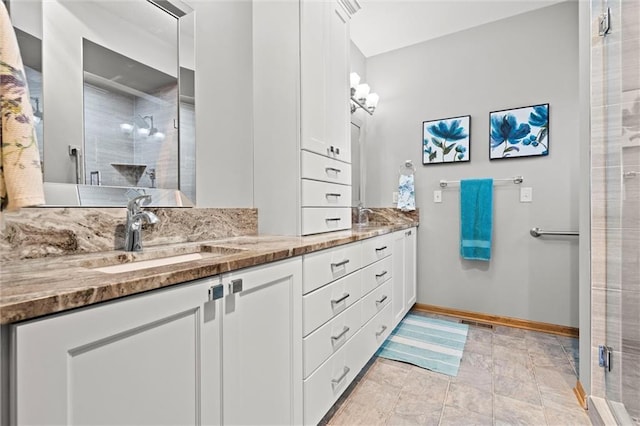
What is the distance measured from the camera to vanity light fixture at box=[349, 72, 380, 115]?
280 centimetres

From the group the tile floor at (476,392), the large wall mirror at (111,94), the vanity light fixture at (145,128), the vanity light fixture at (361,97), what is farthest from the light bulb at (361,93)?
the tile floor at (476,392)

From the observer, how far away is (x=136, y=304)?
2.16 feet

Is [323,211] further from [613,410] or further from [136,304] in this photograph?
[613,410]

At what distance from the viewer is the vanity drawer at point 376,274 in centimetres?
180

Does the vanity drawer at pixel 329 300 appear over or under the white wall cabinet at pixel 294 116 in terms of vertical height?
under

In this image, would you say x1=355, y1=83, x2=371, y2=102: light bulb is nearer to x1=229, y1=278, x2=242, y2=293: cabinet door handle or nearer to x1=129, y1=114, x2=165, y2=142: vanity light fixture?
x1=129, y1=114, x2=165, y2=142: vanity light fixture

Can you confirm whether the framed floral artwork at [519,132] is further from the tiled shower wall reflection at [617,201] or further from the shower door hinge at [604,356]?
the shower door hinge at [604,356]

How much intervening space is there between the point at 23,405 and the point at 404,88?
10.7ft

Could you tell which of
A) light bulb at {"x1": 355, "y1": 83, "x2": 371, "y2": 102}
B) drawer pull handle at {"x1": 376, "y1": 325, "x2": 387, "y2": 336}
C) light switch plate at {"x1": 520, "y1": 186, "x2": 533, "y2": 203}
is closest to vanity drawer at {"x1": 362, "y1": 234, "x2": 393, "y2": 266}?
drawer pull handle at {"x1": 376, "y1": 325, "x2": 387, "y2": 336}

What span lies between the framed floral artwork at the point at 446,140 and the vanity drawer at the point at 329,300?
5.50 feet

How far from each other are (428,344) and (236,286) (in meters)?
1.85

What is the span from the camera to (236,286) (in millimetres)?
913

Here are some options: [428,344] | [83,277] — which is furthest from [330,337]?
[428,344]

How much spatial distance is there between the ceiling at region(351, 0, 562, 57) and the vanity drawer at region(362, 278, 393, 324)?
2.12 m
